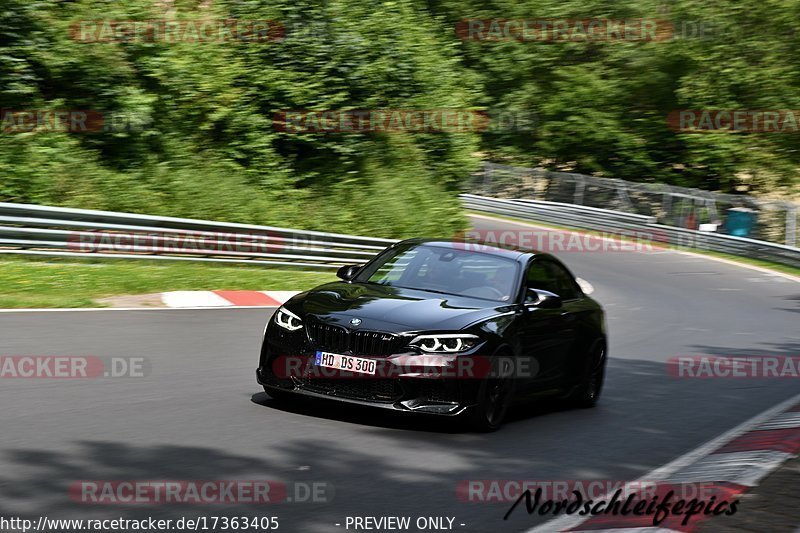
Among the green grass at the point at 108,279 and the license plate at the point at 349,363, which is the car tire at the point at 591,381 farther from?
the green grass at the point at 108,279

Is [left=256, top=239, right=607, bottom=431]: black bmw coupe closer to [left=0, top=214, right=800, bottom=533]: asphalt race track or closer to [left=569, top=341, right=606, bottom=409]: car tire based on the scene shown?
[left=569, top=341, right=606, bottom=409]: car tire

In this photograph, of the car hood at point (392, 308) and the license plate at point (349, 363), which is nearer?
the license plate at point (349, 363)

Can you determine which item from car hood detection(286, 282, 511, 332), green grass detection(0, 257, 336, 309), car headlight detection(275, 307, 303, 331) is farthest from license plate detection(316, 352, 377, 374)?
green grass detection(0, 257, 336, 309)

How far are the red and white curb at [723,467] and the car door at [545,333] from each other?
4.66ft

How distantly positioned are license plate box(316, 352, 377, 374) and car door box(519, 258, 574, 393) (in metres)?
1.51

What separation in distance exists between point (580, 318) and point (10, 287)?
844 cm

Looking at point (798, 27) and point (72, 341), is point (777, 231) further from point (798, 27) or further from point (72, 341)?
point (72, 341)

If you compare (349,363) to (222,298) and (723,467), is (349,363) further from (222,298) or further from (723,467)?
(222,298)

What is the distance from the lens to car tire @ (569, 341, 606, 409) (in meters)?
10.5

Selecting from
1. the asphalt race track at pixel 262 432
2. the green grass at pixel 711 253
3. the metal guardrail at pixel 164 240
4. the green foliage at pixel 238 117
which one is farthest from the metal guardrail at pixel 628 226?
the asphalt race track at pixel 262 432

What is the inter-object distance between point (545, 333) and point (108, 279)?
9.05 metres

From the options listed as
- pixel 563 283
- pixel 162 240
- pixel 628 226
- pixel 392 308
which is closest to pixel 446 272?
pixel 392 308

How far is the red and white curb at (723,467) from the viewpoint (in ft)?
19.9

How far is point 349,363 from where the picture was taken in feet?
27.0
